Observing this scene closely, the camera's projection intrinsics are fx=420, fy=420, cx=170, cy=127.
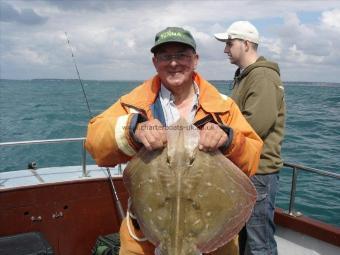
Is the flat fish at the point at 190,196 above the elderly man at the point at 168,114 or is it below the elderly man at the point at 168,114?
below

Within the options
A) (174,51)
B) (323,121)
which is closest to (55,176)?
(174,51)

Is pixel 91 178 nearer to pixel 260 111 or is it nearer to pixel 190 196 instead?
pixel 260 111

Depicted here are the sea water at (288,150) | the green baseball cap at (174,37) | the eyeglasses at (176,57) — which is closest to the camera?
the green baseball cap at (174,37)

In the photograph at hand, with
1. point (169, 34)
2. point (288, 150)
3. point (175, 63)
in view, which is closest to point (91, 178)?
point (175, 63)

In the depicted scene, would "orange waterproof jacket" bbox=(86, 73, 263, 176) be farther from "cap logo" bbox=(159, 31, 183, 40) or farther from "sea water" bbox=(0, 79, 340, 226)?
"sea water" bbox=(0, 79, 340, 226)

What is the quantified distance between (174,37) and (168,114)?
0.59m

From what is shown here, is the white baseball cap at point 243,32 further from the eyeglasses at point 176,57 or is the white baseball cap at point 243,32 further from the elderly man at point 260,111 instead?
the eyeglasses at point 176,57

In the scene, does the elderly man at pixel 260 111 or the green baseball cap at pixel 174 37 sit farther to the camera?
the elderly man at pixel 260 111

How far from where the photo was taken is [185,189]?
2537 millimetres

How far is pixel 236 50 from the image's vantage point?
14.6 feet

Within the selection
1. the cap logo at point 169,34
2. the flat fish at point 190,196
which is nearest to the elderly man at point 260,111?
the cap logo at point 169,34

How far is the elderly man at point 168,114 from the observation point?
9.30ft

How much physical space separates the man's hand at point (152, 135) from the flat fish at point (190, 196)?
0.14ft

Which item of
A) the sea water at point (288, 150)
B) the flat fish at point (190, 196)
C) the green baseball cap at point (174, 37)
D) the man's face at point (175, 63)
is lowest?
the sea water at point (288, 150)
